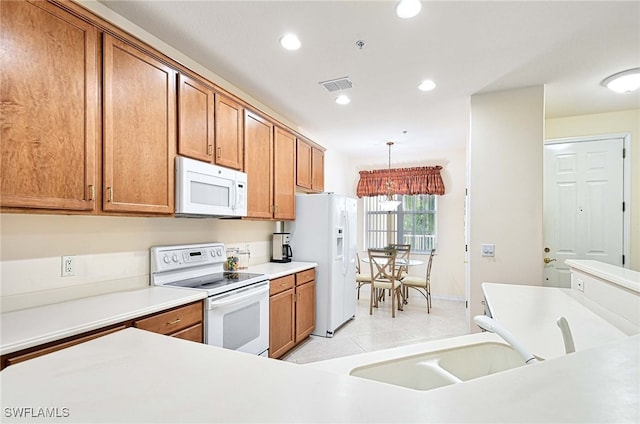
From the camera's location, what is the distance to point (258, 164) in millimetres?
3164

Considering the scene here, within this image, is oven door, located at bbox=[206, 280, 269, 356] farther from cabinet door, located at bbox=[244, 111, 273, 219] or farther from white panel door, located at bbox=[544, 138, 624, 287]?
white panel door, located at bbox=[544, 138, 624, 287]

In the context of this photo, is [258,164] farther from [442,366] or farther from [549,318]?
[549,318]

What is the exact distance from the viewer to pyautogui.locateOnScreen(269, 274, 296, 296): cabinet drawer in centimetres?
288

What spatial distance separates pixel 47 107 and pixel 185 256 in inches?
54.6

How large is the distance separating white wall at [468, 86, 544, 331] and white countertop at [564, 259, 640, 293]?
806mm

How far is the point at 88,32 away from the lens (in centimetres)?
167

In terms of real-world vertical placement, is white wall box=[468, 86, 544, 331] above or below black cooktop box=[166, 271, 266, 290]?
above

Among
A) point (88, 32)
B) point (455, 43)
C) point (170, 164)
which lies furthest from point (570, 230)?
point (88, 32)

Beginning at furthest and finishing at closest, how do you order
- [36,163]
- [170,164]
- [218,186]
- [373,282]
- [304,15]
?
[373,282]
[218,186]
[170,164]
[304,15]
[36,163]

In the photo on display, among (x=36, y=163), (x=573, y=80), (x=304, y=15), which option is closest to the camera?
(x=36, y=163)

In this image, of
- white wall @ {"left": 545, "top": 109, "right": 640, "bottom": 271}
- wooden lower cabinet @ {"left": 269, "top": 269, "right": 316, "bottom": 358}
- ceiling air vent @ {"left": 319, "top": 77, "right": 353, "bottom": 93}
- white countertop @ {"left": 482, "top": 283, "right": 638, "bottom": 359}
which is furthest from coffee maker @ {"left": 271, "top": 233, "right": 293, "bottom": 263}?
white wall @ {"left": 545, "top": 109, "right": 640, "bottom": 271}

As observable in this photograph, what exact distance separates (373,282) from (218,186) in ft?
9.65

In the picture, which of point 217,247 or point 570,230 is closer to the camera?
point 217,247

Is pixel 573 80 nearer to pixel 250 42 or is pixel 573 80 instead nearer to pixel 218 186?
pixel 250 42
